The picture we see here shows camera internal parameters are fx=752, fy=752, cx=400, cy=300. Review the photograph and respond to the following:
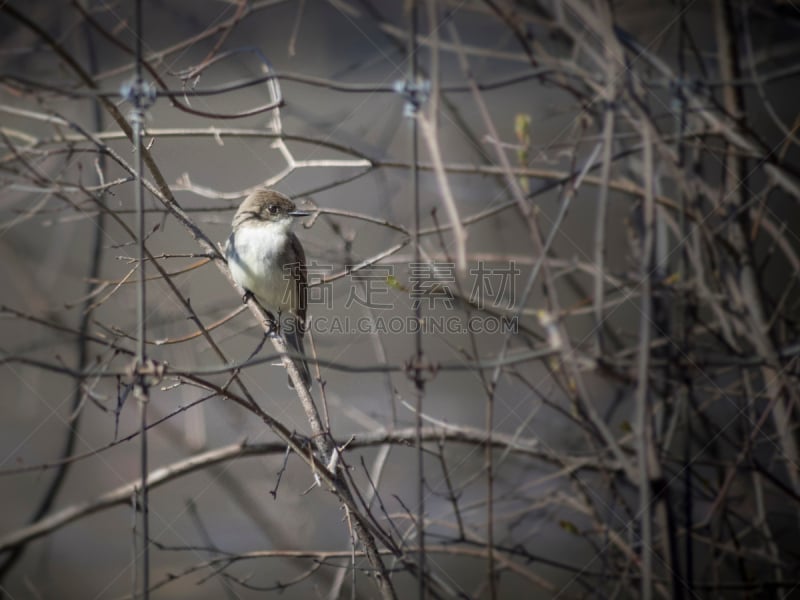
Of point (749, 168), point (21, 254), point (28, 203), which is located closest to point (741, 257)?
point (749, 168)

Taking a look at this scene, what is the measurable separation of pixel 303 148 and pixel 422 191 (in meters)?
0.79

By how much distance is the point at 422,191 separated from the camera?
415 cm

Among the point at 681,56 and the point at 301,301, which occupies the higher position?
the point at 681,56

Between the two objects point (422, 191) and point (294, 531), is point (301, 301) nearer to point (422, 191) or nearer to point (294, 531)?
point (422, 191)

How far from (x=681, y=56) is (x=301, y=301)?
7.08 feet

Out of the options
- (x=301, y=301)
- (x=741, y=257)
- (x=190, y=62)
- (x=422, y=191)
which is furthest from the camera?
(x=422, y=191)

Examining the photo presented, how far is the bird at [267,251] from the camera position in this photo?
11.8ft

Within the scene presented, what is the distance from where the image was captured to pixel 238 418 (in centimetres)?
402

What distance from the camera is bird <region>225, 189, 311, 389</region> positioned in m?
3.58

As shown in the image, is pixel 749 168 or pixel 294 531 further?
pixel 294 531

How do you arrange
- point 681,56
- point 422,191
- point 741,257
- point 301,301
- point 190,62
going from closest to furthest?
point 681,56 → point 741,257 → point 190,62 → point 301,301 → point 422,191

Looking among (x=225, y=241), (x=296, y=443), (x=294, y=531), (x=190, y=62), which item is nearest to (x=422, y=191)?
(x=225, y=241)

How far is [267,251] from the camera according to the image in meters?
3.60

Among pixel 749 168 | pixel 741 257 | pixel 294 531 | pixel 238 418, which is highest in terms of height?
pixel 749 168
